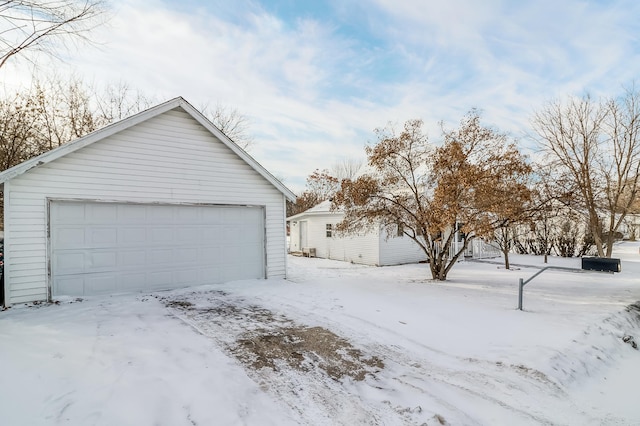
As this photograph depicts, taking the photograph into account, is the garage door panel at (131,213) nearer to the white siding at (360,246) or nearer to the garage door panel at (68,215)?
the garage door panel at (68,215)

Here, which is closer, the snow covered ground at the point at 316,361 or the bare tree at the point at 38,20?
the snow covered ground at the point at 316,361

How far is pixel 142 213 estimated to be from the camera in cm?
887

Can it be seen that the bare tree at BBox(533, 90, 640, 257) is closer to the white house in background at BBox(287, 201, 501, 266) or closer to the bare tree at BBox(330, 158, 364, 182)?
the white house in background at BBox(287, 201, 501, 266)

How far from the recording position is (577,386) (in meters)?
4.41

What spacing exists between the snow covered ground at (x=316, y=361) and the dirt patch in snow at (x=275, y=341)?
0.03m

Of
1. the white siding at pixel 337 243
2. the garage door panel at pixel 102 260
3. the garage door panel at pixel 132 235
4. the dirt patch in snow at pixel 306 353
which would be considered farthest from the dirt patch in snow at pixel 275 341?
the white siding at pixel 337 243

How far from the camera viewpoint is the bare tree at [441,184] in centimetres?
982

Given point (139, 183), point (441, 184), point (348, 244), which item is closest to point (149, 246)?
point (139, 183)

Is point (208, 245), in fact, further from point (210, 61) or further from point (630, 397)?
point (630, 397)

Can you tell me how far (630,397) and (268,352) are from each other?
4791mm

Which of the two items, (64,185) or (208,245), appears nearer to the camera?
(64,185)

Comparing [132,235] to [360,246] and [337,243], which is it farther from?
[337,243]

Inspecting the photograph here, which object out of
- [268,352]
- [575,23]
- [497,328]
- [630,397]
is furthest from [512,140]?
[268,352]

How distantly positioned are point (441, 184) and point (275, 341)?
7.02m
